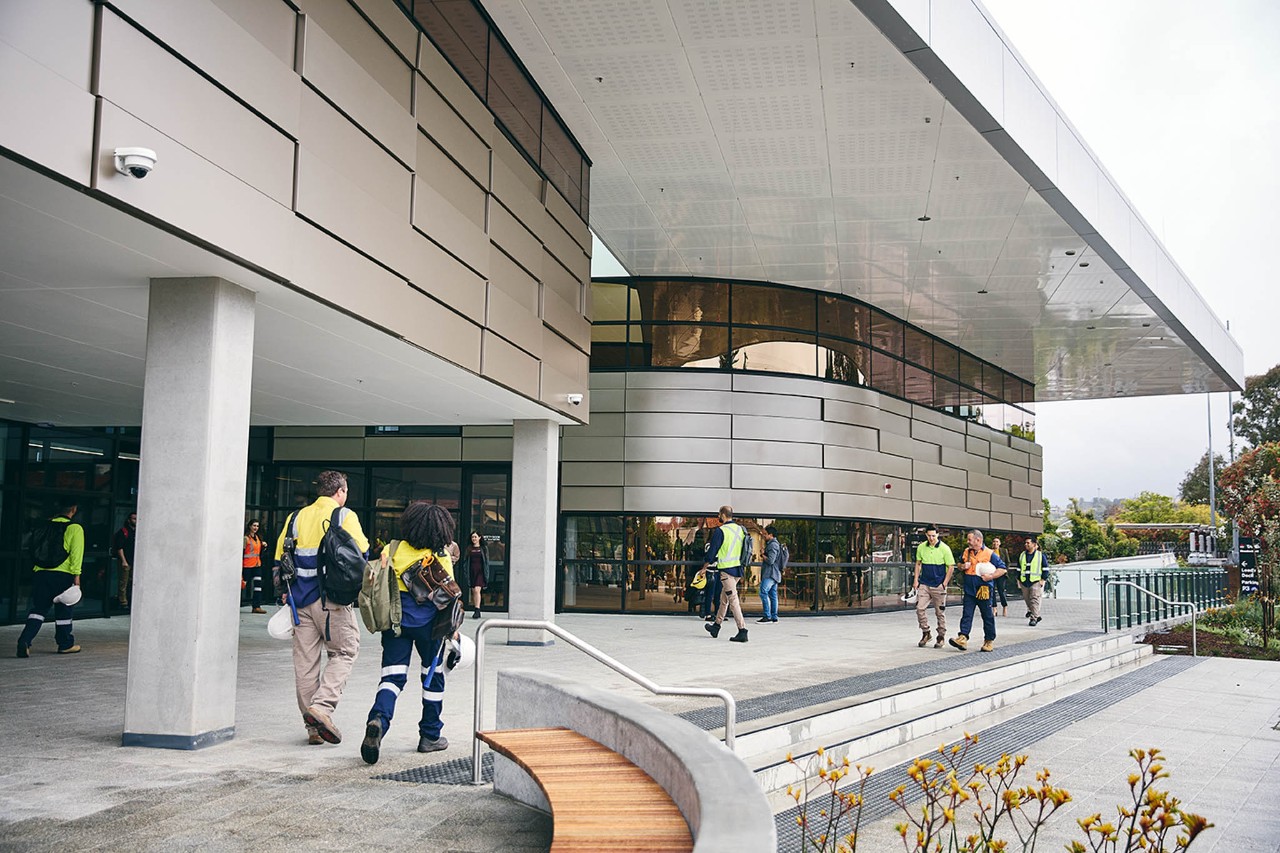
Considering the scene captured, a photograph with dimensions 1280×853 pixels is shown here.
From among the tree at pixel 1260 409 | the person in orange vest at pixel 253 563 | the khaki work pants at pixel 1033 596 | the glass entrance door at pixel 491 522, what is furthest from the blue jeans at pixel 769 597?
the tree at pixel 1260 409

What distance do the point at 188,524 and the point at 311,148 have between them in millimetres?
2875

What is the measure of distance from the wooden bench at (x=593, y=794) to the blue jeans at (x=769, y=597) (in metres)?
14.0

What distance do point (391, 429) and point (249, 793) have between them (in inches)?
594

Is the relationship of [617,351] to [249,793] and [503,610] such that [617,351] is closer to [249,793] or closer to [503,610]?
[503,610]

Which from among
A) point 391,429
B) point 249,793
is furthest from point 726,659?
point 391,429

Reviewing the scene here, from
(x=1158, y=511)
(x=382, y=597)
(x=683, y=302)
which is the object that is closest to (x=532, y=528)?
(x=382, y=597)

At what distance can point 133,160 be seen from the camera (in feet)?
18.4

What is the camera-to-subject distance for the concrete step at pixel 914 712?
7332 millimetres

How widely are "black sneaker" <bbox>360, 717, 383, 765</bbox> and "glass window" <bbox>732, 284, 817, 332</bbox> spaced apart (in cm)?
1599

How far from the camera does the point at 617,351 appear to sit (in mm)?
20812

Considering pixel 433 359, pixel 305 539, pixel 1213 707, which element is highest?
pixel 433 359

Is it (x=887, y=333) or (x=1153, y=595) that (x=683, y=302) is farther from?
(x=1153, y=595)

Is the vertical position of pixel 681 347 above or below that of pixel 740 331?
below

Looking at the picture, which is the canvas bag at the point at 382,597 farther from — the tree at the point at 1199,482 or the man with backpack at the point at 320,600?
the tree at the point at 1199,482
